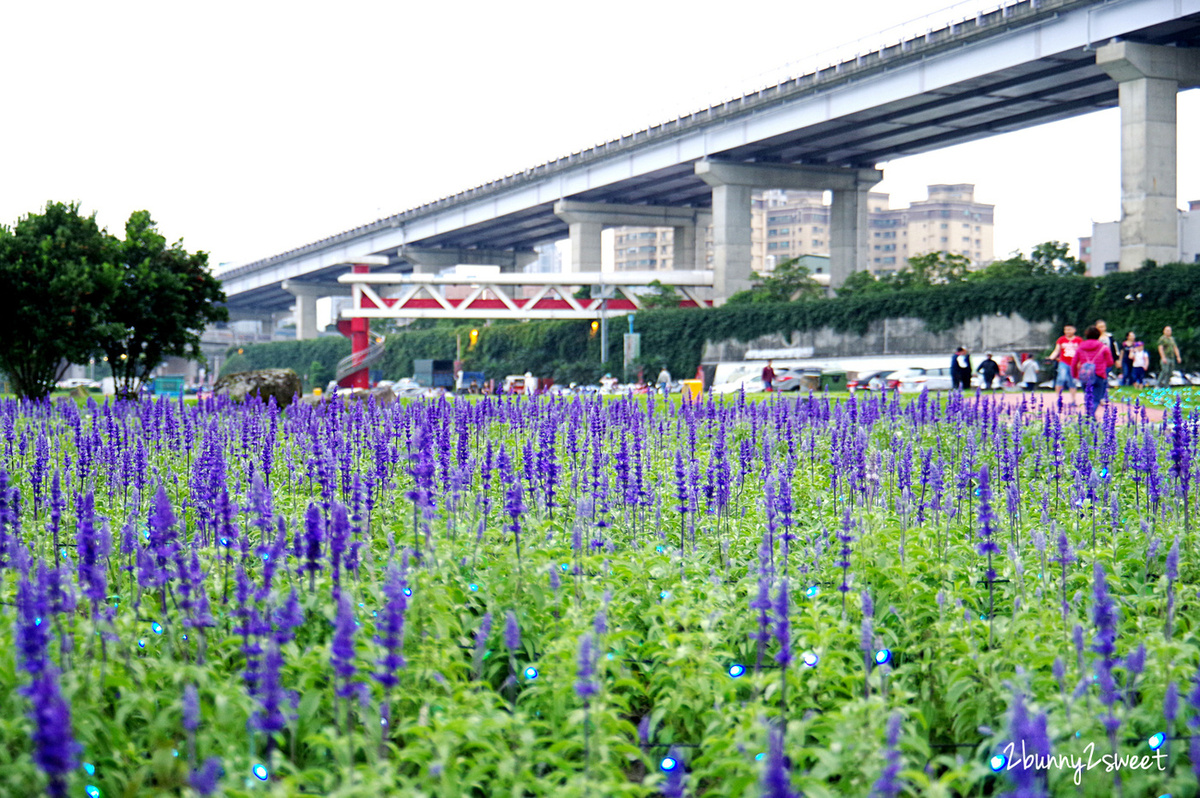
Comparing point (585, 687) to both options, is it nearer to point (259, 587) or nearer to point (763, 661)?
point (763, 661)

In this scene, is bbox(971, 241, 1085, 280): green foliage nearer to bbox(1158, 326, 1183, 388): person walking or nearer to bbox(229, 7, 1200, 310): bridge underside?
bbox(229, 7, 1200, 310): bridge underside

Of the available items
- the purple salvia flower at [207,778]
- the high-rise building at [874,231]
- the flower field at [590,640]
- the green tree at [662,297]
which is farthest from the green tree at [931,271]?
the high-rise building at [874,231]

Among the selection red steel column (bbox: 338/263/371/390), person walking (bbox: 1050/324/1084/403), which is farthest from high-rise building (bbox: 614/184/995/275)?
person walking (bbox: 1050/324/1084/403)

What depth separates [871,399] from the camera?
13633 millimetres

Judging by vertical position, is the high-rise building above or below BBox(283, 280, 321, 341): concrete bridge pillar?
above

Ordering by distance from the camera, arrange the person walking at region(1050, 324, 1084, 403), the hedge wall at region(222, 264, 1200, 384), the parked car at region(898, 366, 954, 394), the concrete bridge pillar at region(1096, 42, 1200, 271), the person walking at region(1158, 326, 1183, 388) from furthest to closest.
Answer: the parked car at region(898, 366, 954, 394) < the concrete bridge pillar at region(1096, 42, 1200, 271) < the hedge wall at region(222, 264, 1200, 384) < the person walking at region(1158, 326, 1183, 388) < the person walking at region(1050, 324, 1084, 403)

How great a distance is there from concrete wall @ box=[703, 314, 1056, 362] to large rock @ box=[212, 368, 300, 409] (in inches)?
1302

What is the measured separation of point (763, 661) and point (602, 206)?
67891mm

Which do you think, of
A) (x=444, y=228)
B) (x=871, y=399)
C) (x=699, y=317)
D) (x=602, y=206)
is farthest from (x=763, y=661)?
(x=444, y=228)

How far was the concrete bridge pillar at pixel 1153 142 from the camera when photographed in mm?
39281

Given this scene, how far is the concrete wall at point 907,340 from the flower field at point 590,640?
3984cm

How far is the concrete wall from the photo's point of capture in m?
44.7

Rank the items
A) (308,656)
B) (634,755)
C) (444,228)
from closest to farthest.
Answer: (634,755)
(308,656)
(444,228)

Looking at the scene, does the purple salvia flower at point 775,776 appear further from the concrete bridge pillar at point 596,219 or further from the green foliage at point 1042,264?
the concrete bridge pillar at point 596,219
